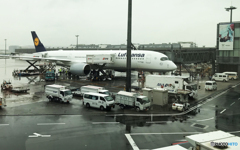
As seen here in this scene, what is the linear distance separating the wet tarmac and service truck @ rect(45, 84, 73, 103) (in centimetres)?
77

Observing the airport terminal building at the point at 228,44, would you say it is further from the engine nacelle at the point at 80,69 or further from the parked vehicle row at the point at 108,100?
the parked vehicle row at the point at 108,100

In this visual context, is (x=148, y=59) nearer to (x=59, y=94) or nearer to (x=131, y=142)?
(x=59, y=94)

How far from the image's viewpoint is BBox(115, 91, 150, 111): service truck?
2173 cm

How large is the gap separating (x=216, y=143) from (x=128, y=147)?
6275mm

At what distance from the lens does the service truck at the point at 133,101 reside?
21727mm

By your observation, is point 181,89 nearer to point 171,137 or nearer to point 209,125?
point 209,125

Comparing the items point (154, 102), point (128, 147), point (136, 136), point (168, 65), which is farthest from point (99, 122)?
point (168, 65)

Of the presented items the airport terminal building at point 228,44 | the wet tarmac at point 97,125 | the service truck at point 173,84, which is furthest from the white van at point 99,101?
the airport terminal building at point 228,44

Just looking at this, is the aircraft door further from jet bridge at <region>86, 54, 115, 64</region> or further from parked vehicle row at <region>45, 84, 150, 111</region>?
parked vehicle row at <region>45, 84, 150, 111</region>

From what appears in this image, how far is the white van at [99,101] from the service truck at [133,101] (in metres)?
1.20

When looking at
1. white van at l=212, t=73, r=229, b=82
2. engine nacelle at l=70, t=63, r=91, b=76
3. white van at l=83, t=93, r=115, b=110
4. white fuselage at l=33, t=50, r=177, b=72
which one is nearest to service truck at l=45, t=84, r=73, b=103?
white van at l=83, t=93, r=115, b=110

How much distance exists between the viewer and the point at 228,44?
5538cm

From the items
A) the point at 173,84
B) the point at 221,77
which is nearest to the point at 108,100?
the point at 173,84

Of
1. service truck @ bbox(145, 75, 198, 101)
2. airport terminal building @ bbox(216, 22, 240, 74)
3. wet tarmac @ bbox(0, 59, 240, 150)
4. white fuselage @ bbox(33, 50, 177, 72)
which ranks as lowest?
wet tarmac @ bbox(0, 59, 240, 150)
